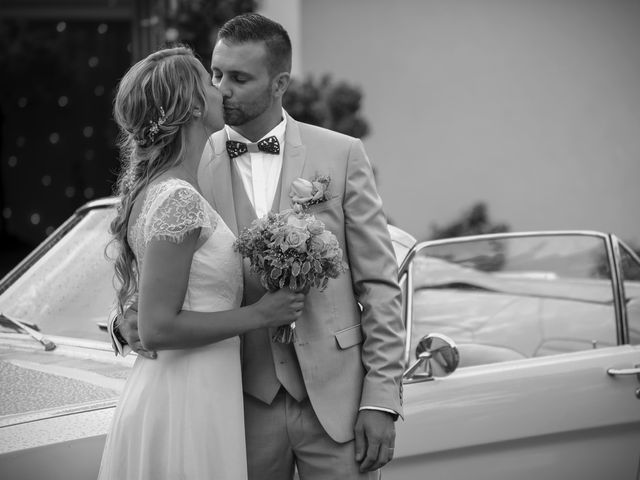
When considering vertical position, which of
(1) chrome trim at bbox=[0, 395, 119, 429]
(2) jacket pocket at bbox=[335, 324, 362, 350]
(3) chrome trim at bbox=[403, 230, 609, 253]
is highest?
(2) jacket pocket at bbox=[335, 324, 362, 350]

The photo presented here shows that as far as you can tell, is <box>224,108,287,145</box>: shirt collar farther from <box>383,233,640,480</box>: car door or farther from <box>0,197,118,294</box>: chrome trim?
<box>0,197,118,294</box>: chrome trim

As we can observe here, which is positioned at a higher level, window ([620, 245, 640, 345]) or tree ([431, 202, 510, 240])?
window ([620, 245, 640, 345])

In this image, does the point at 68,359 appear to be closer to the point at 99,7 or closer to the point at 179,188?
the point at 179,188

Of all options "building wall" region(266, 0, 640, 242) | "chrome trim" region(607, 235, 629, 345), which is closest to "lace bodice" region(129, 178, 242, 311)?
"chrome trim" region(607, 235, 629, 345)

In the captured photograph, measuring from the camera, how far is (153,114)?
2.47 m

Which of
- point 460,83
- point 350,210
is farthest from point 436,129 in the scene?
point 350,210

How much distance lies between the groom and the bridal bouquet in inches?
7.5

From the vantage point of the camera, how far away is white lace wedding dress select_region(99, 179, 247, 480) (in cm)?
241

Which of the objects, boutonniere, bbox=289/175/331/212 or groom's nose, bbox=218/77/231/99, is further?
groom's nose, bbox=218/77/231/99

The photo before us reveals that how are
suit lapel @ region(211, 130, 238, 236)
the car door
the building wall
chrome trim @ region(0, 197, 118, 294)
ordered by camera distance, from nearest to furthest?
suit lapel @ region(211, 130, 238, 236) < the car door < chrome trim @ region(0, 197, 118, 294) < the building wall

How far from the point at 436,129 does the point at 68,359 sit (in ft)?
23.7

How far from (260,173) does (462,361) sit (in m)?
1.38

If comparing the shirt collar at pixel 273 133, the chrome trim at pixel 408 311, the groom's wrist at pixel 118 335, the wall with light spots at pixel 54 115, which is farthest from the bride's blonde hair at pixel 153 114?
the wall with light spots at pixel 54 115

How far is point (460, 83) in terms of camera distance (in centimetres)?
995
